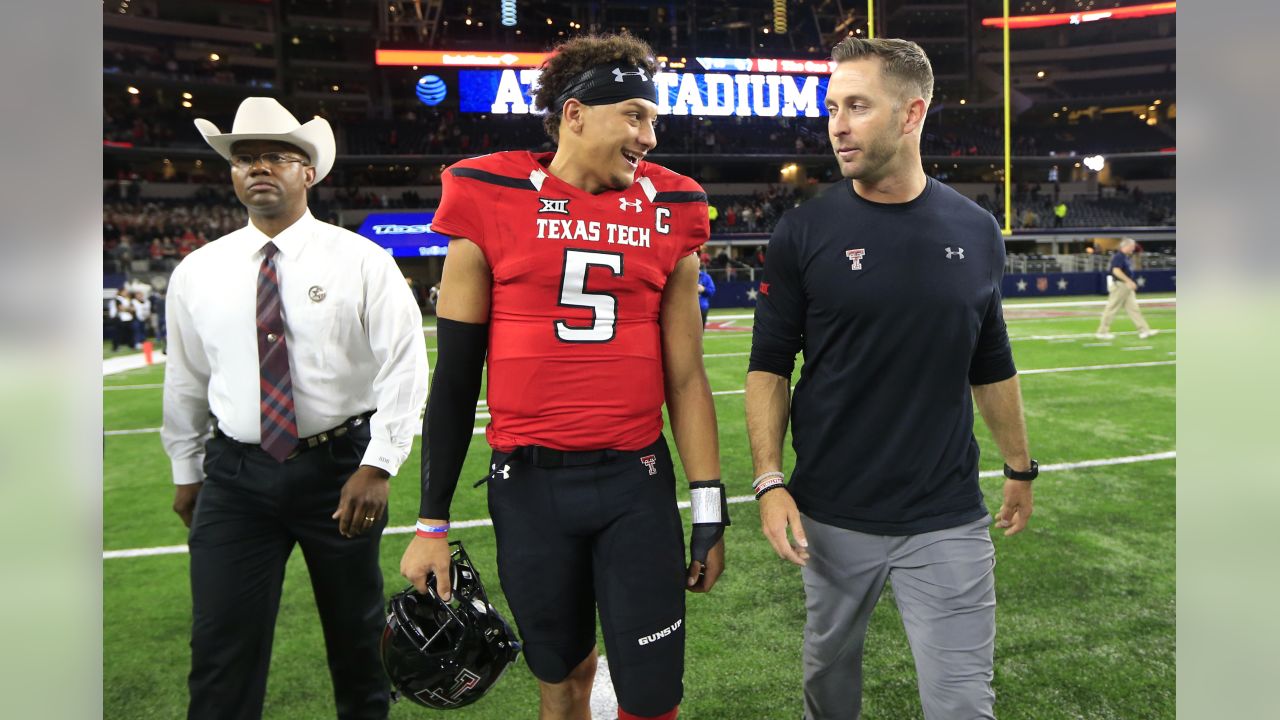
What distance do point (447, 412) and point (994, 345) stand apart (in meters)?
1.63

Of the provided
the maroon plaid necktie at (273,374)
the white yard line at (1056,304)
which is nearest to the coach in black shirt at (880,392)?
the maroon plaid necktie at (273,374)

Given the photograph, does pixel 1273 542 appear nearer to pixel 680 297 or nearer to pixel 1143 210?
pixel 680 297

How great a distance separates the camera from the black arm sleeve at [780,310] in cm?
253

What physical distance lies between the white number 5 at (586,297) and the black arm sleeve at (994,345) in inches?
43.1

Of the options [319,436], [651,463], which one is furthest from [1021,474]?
[319,436]

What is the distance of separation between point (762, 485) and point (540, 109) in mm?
1260

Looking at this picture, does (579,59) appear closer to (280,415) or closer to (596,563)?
(596,563)

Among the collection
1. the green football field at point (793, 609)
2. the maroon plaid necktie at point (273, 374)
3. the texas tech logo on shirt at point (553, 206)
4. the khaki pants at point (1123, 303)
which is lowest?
the green football field at point (793, 609)

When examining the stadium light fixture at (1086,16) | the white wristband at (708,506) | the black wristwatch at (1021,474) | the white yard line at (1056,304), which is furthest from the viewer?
the stadium light fixture at (1086,16)

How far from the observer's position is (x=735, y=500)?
655 cm

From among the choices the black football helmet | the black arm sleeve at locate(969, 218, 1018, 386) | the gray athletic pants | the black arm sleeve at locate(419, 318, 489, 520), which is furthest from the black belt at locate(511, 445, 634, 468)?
the black arm sleeve at locate(969, 218, 1018, 386)

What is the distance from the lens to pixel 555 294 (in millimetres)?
2271

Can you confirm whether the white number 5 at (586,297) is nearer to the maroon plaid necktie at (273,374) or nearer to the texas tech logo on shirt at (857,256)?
the texas tech logo on shirt at (857,256)

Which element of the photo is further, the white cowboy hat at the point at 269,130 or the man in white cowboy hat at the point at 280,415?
the white cowboy hat at the point at 269,130
